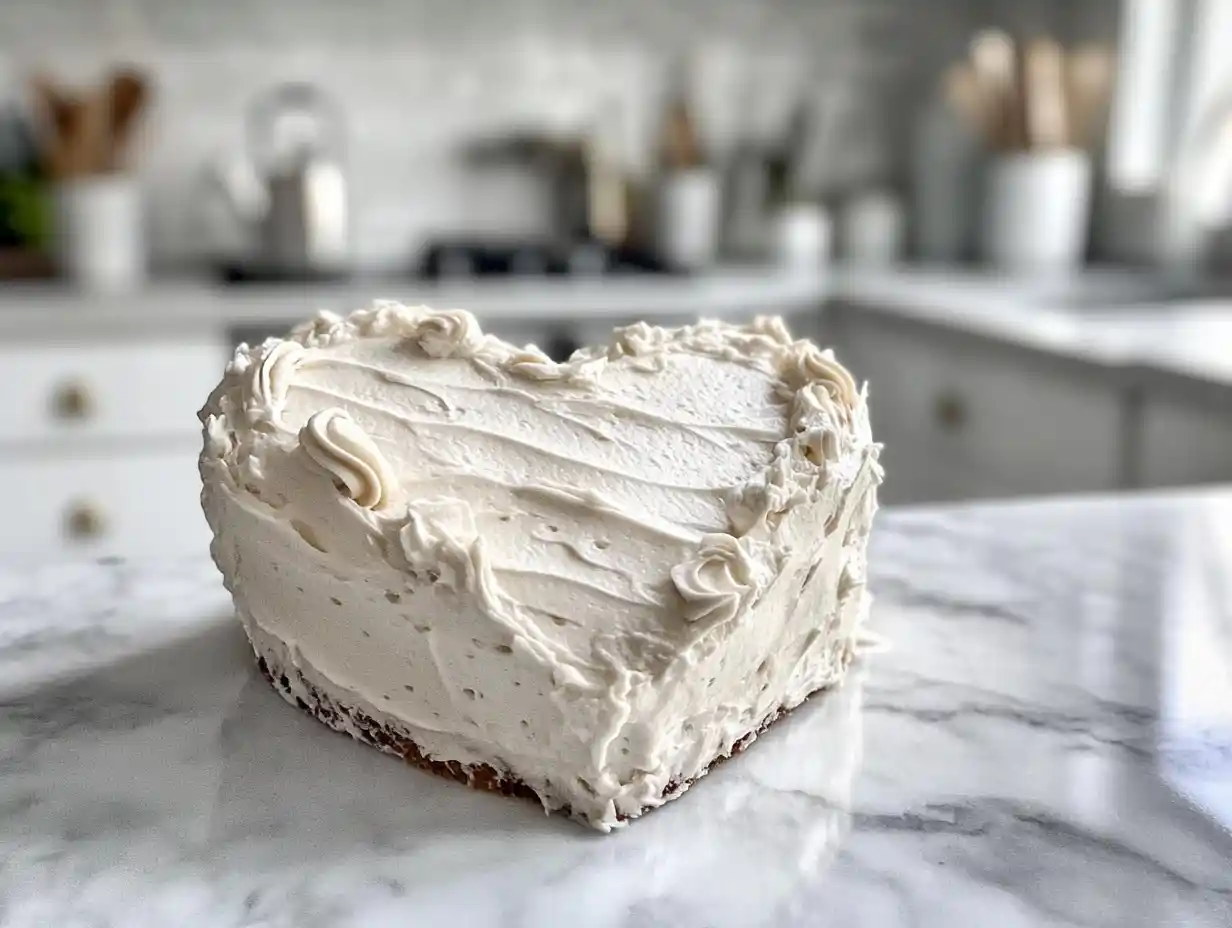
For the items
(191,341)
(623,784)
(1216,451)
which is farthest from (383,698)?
(191,341)

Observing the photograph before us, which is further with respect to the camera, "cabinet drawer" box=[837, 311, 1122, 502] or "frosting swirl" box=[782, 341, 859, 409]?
"cabinet drawer" box=[837, 311, 1122, 502]

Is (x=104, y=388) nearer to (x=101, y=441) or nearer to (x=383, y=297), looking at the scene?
(x=101, y=441)

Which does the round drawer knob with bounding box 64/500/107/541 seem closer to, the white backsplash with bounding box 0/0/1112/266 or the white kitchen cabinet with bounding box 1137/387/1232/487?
the white backsplash with bounding box 0/0/1112/266

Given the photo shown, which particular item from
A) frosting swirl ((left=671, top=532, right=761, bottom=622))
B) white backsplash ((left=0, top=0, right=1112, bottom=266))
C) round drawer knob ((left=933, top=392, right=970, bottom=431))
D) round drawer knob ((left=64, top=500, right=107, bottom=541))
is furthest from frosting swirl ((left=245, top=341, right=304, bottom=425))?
white backsplash ((left=0, top=0, right=1112, bottom=266))

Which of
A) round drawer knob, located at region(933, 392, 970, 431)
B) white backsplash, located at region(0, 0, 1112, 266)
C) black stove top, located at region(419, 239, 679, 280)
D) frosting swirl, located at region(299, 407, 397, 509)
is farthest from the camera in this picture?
white backsplash, located at region(0, 0, 1112, 266)

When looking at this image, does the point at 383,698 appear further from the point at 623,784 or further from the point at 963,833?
the point at 963,833

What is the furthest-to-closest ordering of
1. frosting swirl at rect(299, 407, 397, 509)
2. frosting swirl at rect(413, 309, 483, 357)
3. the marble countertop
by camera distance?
the marble countertop → frosting swirl at rect(413, 309, 483, 357) → frosting swirl at rect(299, 407, 397, 509)

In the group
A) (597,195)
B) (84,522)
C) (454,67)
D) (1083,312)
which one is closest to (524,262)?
(597,195)
